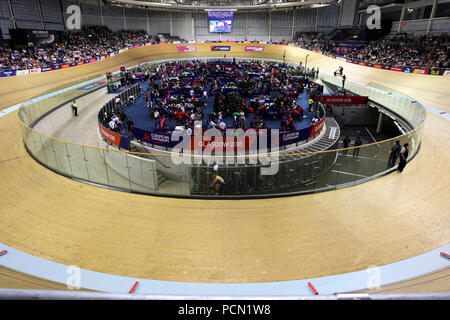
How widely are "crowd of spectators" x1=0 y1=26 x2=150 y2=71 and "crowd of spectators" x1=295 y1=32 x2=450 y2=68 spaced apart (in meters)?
35.5

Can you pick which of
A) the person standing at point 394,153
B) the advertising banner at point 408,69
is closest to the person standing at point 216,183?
the person standing at point 394,153

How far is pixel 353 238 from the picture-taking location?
6.14m

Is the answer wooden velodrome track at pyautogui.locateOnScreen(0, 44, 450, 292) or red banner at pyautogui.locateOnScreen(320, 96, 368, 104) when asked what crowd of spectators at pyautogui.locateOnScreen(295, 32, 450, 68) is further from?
wooden velodrome track at pyautogui.locateOnScreen(0, 44, 450, 292)

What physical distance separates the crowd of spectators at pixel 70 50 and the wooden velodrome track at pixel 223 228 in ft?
81.8

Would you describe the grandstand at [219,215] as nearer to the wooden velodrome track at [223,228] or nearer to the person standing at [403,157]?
the wooden velodrome track at [223,228]

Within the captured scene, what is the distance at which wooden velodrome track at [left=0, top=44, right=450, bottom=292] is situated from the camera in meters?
5.38

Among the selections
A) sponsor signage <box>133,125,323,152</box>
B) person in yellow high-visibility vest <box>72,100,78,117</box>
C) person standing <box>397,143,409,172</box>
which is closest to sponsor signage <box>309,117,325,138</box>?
sponsor signage <box>133,125,323,152</box>

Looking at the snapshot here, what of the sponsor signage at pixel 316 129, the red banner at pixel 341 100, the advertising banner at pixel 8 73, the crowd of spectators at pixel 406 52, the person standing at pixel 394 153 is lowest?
the sponsor signage at pixel 316 129

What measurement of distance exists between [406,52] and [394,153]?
30924mm

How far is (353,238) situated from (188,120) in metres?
11.6

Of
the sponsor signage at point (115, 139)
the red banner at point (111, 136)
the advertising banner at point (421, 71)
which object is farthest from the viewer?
the advertising banner at point (421, 71)

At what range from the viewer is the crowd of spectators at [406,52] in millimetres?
28156

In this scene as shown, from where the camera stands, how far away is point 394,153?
9109 mm

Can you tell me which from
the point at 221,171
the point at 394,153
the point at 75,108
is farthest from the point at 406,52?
the point at 75,108
